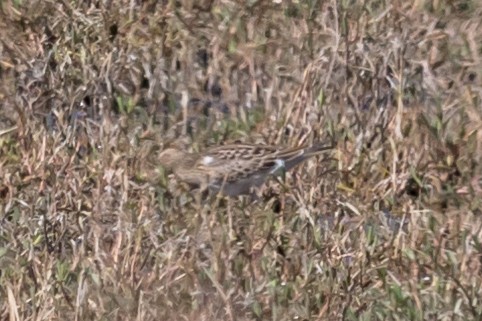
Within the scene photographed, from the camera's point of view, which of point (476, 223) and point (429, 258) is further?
point (476, 223)

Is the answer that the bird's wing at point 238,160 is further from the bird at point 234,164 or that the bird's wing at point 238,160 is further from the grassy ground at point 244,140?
the grassy ground at point 244,140

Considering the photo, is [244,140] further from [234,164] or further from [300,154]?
[300,154]

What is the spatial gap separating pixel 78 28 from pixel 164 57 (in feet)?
1.54

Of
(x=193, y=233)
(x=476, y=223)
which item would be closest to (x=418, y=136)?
(x=476, y=223)

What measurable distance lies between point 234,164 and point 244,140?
0.50m

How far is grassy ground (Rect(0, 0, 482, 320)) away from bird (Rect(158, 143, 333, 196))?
0.08m

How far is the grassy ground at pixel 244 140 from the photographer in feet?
19.9

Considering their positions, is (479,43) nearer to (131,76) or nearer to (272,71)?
(272,71)

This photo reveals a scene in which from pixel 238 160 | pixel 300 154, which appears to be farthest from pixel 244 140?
pixel 300 154

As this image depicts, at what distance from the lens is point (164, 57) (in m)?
8.97

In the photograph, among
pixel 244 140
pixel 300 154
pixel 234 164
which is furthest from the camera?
pixel 244 140

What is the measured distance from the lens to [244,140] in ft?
26.5

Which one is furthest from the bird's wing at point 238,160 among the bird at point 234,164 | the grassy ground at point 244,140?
the grassy ground at point 244,140

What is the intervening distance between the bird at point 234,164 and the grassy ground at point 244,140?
82 mm
